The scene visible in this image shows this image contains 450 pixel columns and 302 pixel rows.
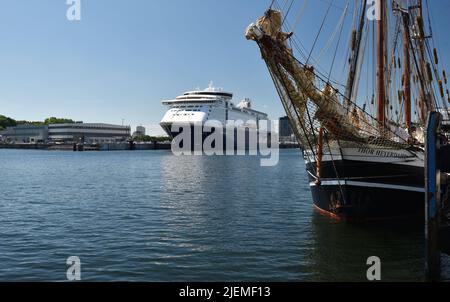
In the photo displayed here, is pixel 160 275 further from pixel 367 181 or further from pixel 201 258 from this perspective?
pixel 367 181

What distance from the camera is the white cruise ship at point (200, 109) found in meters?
117

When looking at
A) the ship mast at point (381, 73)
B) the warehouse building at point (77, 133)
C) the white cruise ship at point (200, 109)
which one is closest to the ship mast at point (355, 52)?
the ship mast at point (381, 73)

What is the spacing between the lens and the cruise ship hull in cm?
1798

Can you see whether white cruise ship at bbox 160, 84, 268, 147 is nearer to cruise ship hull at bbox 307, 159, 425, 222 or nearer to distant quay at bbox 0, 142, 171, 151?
distant quay at bbox 0, 142, 171, 151

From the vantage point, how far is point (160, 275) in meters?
12.7

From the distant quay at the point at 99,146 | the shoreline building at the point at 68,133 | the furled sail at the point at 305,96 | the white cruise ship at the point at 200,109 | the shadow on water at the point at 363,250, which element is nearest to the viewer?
the shadow on water at the point at 363,250

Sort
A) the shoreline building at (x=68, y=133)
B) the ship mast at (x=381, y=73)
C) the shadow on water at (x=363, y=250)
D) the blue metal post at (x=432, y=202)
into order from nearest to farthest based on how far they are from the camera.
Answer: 1. the blue metal post at (x=432, y=202)
2. the shadow on water at (x=363, y=250)
3. the ship mast at (x=381, y=73)
4. the shoreline building at (x=68, y=133)

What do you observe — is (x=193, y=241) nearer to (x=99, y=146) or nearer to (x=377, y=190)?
(x=377, y=190)

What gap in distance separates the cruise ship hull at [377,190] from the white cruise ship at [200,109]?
9811 cm

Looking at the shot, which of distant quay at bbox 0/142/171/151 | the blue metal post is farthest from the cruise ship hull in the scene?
distant quay at bbox 0/142/171/151

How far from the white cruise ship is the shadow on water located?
98.3 meters

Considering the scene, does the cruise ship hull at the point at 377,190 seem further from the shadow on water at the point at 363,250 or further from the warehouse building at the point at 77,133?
the warehouse building at the point at 77,133
